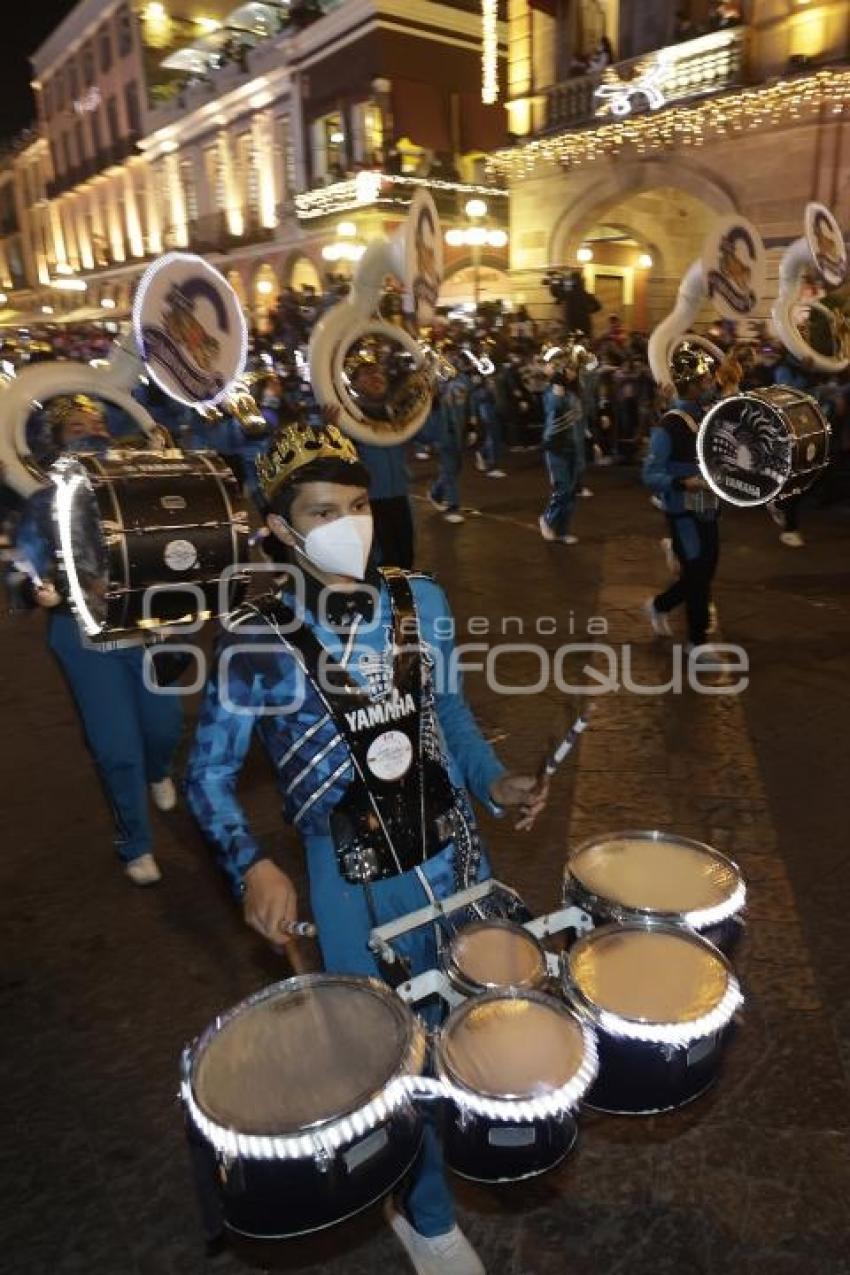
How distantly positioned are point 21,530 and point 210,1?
156 ft

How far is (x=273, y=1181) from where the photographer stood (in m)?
1.43

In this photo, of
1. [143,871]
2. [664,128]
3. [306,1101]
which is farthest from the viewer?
[664,128]

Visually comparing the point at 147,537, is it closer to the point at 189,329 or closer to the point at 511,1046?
the point at 511,1046

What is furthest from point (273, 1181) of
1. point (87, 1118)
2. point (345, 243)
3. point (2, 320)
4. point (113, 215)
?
point (2, 320)

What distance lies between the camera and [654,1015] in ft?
5.77

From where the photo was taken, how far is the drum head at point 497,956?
1896 millimetres

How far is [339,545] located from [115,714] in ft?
6.82

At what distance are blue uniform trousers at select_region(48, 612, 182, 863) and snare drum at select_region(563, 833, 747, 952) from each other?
88.0 inches

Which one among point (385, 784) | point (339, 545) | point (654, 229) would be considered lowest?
point (385, 784)

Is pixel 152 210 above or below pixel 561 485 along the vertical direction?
above

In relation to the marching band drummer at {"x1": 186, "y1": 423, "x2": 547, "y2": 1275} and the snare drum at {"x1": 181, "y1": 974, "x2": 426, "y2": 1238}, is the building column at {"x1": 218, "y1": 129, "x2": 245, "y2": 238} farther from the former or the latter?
the snare drum at {"x1": 181, "y1": 974, "x2": 426, "y2": 1238}

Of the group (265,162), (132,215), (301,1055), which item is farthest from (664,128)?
(132,215)

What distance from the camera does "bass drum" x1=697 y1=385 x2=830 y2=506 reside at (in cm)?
596

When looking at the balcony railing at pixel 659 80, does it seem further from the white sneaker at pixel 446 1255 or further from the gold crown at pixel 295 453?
the white sneaker at pixel 446 1255
